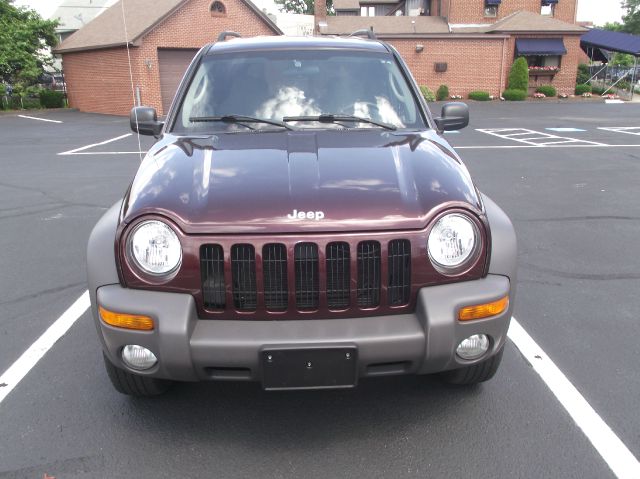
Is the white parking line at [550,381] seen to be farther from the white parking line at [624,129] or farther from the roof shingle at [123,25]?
the roof shingle at [123,25]

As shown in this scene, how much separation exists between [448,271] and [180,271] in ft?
3.83

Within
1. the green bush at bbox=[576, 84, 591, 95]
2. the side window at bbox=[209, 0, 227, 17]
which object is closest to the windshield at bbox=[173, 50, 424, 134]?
the side window at bbox=[209, 0, 227, 17]

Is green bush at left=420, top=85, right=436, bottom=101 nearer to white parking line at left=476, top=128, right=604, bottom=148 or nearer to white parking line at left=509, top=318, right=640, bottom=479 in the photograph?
white parking line at left=476, top=128, right=604, bottom=148

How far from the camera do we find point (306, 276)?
8.23 ft

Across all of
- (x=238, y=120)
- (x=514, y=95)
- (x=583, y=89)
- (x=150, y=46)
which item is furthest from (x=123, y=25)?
(x=583, y=89)

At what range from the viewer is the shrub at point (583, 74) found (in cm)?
3559

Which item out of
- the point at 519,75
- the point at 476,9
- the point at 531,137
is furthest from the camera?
the point at 476,9

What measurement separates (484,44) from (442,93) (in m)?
3.97

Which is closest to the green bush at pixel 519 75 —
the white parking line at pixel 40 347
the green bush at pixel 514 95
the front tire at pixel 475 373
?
the green bush at pixel 514 95

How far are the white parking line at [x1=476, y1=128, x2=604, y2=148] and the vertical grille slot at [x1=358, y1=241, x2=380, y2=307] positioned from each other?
39.2 ft

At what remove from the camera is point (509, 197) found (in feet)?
26.3

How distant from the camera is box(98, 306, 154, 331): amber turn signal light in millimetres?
2428

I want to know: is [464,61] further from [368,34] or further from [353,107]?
[353,107]

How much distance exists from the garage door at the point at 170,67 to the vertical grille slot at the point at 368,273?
23.5 meters
